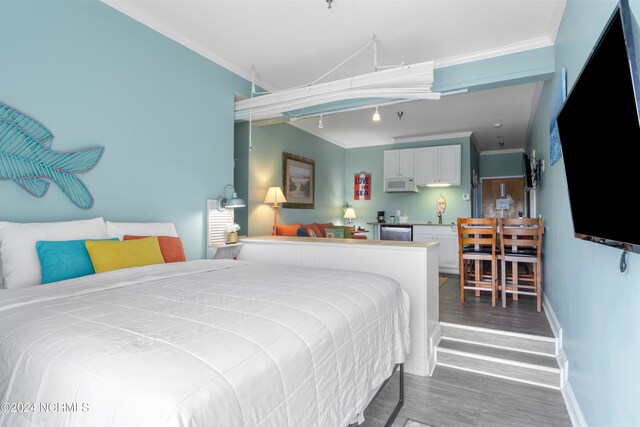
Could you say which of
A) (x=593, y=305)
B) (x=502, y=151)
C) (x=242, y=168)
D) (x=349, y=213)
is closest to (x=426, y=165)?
(x=349, y=213)

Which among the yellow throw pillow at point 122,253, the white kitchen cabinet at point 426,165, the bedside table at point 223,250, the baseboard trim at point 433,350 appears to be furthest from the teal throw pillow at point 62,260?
the white kitchen cabinet at point 426,165

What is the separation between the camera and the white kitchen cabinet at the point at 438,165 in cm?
671

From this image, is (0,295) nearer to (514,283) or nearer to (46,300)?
(46,300)

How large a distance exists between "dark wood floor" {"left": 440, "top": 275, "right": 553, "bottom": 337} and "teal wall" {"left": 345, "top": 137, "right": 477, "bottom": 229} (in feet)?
9.89

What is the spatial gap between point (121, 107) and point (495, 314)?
13.3 feet

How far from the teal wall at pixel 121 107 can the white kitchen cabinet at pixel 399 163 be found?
447 cm

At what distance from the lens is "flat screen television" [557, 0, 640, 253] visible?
0.87 meters

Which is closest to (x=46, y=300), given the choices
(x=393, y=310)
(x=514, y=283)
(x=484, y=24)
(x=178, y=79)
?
(x=393, y=310)

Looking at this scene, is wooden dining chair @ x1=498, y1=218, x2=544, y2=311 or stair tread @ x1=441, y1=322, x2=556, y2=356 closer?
stair tread @ x1=441, y1=322, x2=556, y2=356

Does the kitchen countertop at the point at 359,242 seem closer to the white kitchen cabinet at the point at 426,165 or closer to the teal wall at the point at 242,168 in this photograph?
the teal wall at the point at 242,168

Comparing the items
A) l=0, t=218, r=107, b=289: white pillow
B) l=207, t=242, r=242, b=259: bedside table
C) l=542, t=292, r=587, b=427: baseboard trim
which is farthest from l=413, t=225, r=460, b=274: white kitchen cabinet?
l=0, t=218, r=107, b=289: white pillow

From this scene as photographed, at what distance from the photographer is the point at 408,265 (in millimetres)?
2725

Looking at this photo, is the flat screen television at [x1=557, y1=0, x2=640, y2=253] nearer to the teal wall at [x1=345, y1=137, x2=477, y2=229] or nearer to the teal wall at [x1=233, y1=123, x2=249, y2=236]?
the teal wall at [x1=233, y1=123, x2=249, y2=236]

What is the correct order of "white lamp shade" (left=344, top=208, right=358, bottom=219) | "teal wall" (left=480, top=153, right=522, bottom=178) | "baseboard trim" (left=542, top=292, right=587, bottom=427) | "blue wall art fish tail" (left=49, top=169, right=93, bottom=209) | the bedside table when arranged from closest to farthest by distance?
"baseboard trim" (left=542, top=292, right=587, bottom=427) < "blue wall art fish tail" (left=49, top=169, right=93, bottom=209) < the bedside table < "white lamp shade" (left=344, top=208, right=358, bottom=219) < "teal wall" (left=480, top=153, right=522, bottom=178)
